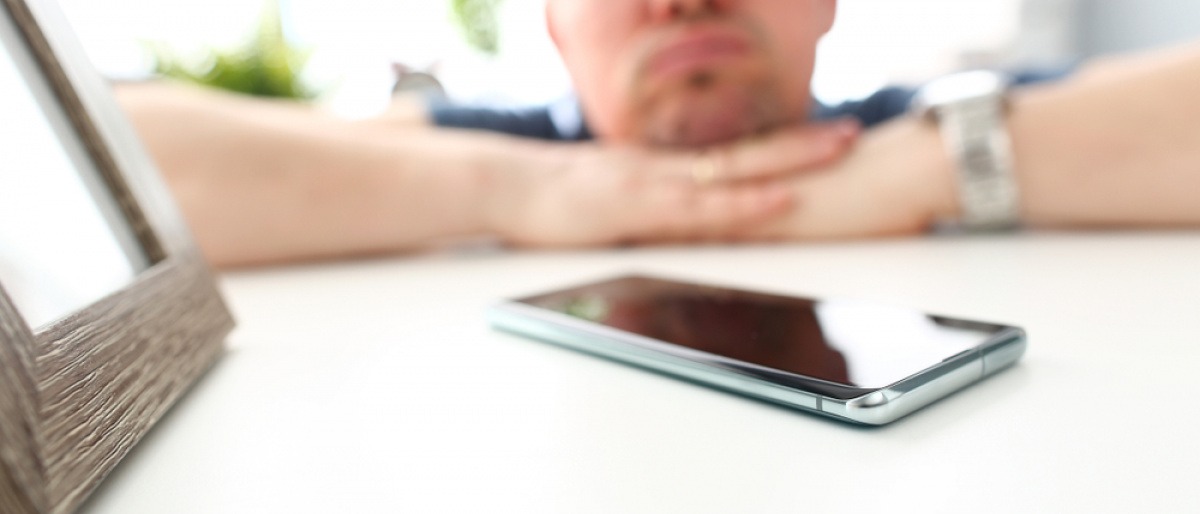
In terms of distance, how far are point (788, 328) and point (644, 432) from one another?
8cm

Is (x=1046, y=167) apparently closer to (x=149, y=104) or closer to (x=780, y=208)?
(x=780, y=208)

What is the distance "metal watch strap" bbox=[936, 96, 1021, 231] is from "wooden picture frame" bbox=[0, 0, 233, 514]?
0.44 metres

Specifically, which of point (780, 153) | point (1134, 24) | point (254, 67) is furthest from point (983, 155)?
point (254, 67)

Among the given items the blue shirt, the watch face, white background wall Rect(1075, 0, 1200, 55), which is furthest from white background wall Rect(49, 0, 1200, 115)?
the watch face

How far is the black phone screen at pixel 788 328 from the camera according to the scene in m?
0.22

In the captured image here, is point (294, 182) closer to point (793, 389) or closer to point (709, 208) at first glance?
point (709, 208)

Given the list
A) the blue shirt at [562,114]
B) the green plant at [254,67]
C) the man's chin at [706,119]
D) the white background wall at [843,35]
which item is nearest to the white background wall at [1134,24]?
the white background wall at [843,35]

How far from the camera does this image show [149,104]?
0.59 meters

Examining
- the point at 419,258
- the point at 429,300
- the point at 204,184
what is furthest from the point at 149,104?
the point at 429,300

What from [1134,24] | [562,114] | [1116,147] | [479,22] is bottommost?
[1134,24]

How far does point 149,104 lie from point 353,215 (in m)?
0.17

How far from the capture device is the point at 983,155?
534mm

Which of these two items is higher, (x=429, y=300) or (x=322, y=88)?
(x=322, y=88)

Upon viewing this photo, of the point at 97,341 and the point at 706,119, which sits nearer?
the point at 97,341
